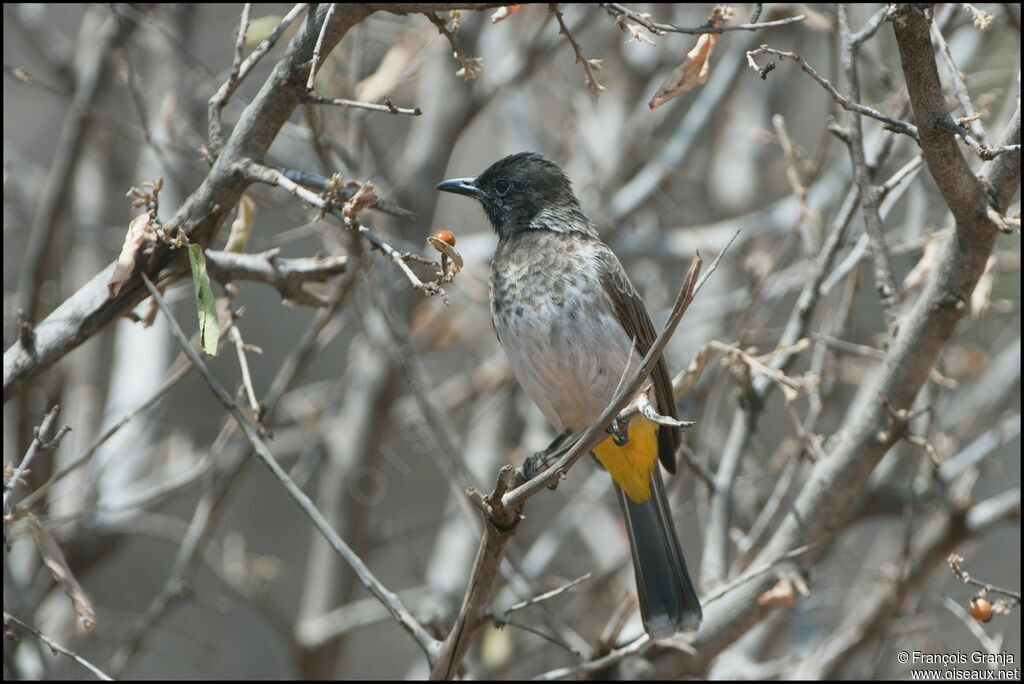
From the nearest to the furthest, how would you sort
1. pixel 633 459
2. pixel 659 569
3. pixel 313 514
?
pixel 313 514 < pixel 659 569 < pixel 633 459

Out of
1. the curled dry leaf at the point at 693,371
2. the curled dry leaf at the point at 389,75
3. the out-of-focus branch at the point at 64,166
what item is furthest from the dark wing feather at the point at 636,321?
the out-of-focus branch at the point at 64,166

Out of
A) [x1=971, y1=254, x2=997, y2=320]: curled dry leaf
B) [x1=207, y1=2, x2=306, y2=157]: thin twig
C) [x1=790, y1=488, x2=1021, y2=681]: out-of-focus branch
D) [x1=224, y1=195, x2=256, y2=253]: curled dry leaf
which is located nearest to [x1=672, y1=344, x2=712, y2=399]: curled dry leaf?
[x1=971, y1=254, x2=997, y2=320]: curled dry leaf

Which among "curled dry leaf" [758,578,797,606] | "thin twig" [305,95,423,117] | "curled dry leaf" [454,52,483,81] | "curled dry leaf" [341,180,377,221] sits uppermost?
"curled dry leaf" [454,52,483,81]

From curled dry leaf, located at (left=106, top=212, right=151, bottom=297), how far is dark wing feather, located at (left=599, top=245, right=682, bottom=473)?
4.82 ft

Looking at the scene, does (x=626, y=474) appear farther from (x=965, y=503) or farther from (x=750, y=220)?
(x=750, y=220)

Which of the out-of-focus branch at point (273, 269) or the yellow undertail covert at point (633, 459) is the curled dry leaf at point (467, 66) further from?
the yellow undertail covert at point (633, 459)

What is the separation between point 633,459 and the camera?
3.46m

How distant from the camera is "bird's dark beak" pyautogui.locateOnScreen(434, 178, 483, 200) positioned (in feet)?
11.7

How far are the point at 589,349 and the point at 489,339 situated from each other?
241 cm

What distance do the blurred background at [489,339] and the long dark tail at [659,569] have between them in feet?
0.59

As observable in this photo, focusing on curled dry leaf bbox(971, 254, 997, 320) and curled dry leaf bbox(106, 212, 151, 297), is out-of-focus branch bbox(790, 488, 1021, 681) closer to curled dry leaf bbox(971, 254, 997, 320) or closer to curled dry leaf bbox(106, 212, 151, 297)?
curled dry leaf bbox(971, 254, 997, 320)

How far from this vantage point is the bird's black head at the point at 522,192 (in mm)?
3600

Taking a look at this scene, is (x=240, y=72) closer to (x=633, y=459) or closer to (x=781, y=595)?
(x=633, y=459)

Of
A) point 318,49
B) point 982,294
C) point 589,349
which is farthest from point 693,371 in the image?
point 318,49
